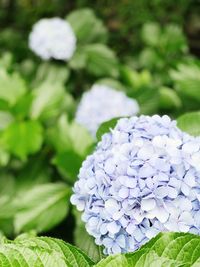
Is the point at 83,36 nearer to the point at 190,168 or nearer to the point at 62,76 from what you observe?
the point at 62,76

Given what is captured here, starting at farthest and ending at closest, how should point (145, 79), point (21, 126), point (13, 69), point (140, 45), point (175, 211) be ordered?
point (140, 45) → point (13, 69) → point (145, 79) → point (21, 126) → point (175, 211)

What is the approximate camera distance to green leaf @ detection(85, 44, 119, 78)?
130 inches

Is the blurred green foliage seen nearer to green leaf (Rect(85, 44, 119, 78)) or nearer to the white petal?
green leaf (Rect(85, 44, 119, 78))

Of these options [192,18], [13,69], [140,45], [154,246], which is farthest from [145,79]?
[154,246]

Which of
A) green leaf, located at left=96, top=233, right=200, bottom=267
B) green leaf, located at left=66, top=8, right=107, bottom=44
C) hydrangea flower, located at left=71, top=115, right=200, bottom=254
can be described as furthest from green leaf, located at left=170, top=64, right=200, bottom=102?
green leaf, located at left=96, top=233, right=200, bottom=267

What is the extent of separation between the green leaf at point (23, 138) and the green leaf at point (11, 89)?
157 millimetres

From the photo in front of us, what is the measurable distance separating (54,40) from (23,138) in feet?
3.14

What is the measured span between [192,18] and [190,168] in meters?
3.30

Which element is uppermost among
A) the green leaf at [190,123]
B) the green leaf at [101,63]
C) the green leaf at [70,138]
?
the green leaf at [190,123]

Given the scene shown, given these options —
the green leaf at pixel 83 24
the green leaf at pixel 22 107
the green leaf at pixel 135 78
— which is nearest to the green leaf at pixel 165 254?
the green leaf at pixel 22 107

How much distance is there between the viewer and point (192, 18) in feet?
14.6

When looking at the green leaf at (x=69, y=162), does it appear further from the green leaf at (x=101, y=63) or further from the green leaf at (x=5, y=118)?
the green leaf at (x=101, y=63)

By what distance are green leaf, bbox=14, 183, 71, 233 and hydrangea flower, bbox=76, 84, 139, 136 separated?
16.4 inches

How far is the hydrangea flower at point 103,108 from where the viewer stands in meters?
2.54
